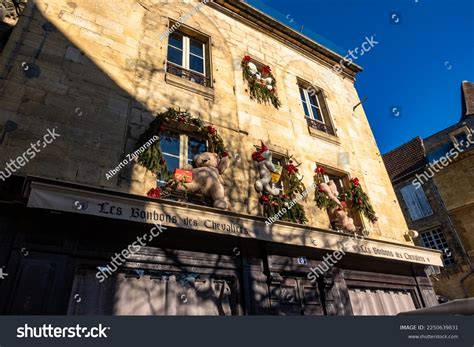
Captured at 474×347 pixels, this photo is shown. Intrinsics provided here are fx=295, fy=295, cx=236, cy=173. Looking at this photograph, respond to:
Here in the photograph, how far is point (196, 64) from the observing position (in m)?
7.26

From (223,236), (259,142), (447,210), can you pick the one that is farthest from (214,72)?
(447,210)

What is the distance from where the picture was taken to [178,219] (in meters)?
4.17

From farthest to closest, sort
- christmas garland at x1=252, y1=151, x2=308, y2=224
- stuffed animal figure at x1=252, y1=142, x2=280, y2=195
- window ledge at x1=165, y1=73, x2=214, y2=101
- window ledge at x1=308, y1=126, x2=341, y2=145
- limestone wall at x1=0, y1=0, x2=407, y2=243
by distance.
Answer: window ledge at x1=308, y1=126, x2=341, y2=145
window ledge at x1=165, y1=73, x2=214, y2=101
stuffed animal figure at x1=252, y1=142, x2=280, y2=195
christmas garland at x1=252, y1=151, x2=308, y2=224
limestone wall at x1=0, y1=0, x2=407, y2=243

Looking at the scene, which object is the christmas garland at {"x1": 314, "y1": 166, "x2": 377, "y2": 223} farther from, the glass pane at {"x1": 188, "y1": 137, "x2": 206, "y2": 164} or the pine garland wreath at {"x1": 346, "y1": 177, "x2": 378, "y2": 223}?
the glass pane at {"x1": 188, "y1": 137, "x2": 206, "y2": 164}

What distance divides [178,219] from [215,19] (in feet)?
21.2

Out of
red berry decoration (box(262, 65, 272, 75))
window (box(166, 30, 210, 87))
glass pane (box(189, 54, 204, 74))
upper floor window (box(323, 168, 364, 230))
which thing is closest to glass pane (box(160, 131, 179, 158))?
window (box(166, 30, 210, 87))

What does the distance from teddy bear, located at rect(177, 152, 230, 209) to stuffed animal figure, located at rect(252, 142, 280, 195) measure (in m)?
0.94

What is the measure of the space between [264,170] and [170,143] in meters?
2.00

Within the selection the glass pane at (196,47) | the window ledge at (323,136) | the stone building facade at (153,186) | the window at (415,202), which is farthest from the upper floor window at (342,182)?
the window at (415,202)

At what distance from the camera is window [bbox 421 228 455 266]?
15.7 m

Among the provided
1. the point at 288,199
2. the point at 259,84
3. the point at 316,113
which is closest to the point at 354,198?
the point at 288,199

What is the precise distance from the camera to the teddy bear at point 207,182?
513cm

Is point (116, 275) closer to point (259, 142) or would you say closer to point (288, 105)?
point (259, 142)

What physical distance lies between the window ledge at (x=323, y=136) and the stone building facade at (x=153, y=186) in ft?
0.20
